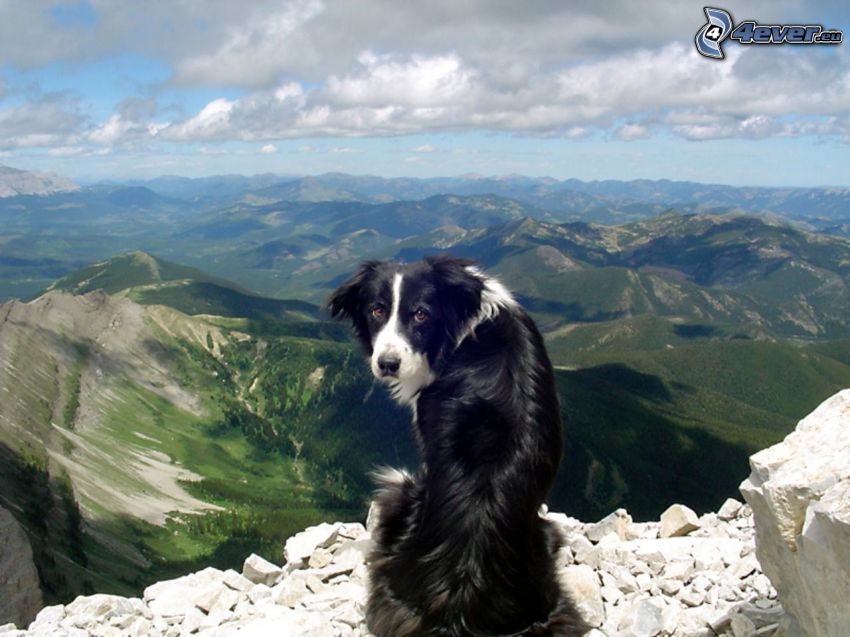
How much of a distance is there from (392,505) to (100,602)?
573cm

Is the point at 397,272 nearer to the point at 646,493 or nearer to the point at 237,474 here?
the point at 646,493

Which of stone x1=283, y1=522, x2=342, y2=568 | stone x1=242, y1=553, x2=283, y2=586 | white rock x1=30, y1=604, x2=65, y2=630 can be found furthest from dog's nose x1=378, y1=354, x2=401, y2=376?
white rock x1=30, y1=604, x2=65, y2=630

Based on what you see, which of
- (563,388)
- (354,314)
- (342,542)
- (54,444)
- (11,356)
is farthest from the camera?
(563,388)

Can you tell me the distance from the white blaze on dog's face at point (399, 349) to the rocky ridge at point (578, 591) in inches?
102

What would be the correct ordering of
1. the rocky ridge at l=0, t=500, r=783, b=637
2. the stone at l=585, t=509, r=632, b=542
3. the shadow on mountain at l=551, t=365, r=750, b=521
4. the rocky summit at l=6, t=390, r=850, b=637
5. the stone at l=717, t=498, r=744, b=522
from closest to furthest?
the rocky summit at l=6, t=390, r=850, b=637
the rocky ridge at l=0, t=500, r=783, b=637
the stone at l=585, t=509, r=632, b=542
the stone at l=717, t=498, r=744, b=522
the shadow on mountain at l=551, t=365, r=750, b=521

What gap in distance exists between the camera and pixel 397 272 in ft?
30.4

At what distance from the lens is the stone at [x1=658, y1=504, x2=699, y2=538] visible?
40.2 ft

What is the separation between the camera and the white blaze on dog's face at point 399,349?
8.36 m

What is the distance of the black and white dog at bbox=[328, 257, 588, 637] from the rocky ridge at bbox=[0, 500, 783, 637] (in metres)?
1.09

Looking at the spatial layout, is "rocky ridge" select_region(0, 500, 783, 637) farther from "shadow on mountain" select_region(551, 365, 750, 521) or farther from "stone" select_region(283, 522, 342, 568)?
"shadow on mountain" select_region(551, 365, 750, 521)

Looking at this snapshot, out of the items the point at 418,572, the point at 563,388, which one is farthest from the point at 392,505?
the point at 563,388

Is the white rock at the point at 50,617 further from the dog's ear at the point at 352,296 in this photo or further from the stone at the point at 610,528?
the stone at the point at 610,528

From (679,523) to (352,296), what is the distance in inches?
308

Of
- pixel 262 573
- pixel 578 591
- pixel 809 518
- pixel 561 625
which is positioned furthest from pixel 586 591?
pixel 262 573
